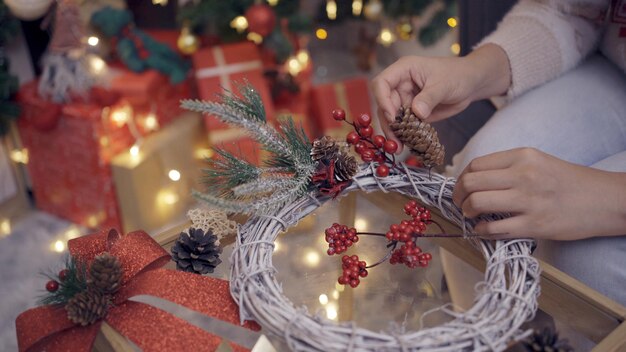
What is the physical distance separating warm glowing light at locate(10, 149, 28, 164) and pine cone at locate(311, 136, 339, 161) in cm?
103

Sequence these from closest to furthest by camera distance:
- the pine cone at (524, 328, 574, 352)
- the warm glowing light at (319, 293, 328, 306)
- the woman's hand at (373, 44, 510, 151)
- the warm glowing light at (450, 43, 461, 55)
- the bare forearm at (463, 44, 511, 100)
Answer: the pine cone at (524, 328, 574, 352) < the warm glowing light at (319, 293, 328, 306) < the woman's hand at (373, 44, 510, 151) < the bare forearm at (463, 44, 511, 100) < the warm glowing light at (450, 43, 461, 55)

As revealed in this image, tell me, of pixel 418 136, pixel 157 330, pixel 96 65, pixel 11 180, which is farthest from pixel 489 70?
pixel 11 180

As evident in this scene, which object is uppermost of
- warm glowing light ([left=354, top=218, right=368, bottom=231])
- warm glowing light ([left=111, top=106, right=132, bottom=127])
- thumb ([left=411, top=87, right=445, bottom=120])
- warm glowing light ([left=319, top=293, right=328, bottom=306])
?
thumb ([left=411, top=87, right=445, bottom=120])

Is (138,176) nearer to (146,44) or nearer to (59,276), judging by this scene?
(146,44)

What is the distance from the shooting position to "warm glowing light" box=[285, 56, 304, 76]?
5.27 ft

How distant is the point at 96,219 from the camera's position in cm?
141

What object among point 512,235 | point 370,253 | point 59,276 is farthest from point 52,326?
point 512,235

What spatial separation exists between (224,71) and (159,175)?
1.01 ft

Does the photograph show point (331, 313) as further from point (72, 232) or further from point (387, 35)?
point (387, 35)

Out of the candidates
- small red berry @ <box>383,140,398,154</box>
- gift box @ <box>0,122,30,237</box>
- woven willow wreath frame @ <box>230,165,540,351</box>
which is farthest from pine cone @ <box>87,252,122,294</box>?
gift box @ <box>0,122,30,237</box>

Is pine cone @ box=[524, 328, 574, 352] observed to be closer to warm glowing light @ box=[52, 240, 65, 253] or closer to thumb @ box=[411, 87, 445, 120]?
thumb @ box=[411, 87, 445, 120]

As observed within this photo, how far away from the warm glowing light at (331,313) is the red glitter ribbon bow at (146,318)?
0.07m

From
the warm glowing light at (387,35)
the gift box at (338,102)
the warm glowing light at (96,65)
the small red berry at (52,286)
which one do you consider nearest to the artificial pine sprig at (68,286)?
the small red berry at (52,286)

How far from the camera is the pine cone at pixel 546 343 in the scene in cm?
50
